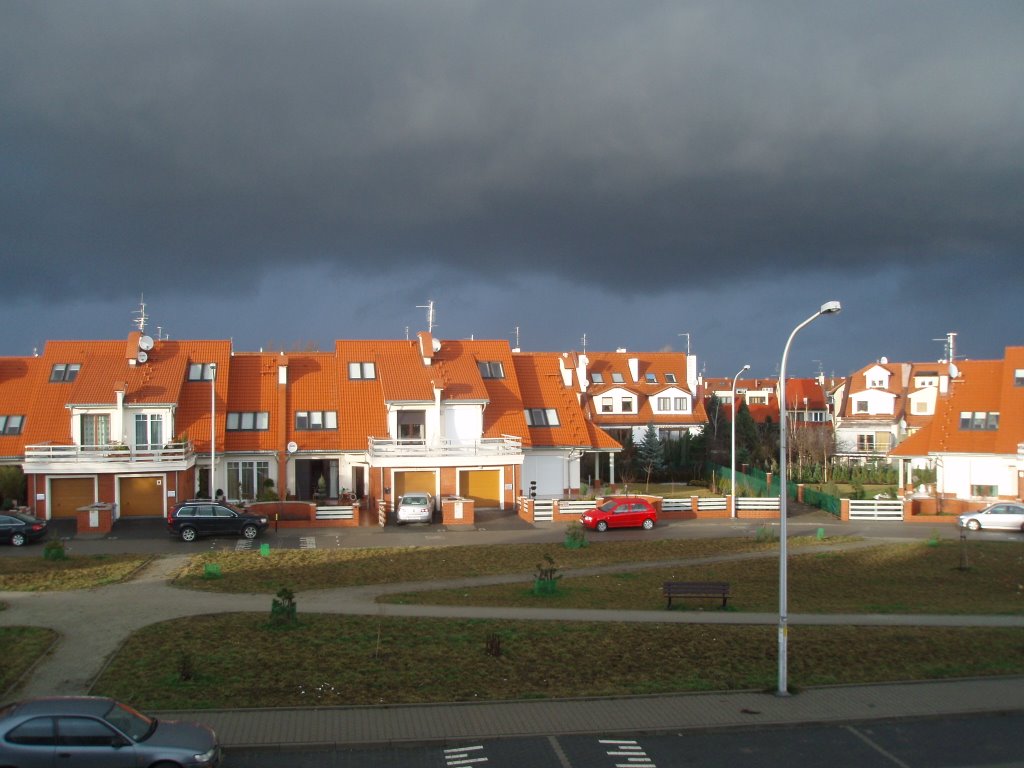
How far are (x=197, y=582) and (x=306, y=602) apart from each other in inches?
186

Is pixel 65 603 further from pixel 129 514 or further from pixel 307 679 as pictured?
pixel 129 514

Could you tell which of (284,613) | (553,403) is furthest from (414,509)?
(284,613)

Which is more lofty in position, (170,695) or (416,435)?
(416,435)

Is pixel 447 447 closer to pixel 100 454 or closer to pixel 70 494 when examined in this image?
pixel 100 454

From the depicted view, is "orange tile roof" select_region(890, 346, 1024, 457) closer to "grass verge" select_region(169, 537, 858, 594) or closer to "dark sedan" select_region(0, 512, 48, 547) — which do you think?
"grass verge" select_region(169, 537, 858, 594)

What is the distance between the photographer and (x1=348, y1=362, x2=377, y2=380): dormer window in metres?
49.8

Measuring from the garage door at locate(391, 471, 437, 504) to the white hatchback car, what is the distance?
3251 mm

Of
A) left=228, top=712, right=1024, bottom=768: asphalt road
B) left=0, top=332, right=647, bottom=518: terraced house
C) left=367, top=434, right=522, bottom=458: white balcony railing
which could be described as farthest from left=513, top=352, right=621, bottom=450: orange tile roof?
left=228, top=712, right=1024, bottom=768: asphalt road

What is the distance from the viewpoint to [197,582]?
88.6ft

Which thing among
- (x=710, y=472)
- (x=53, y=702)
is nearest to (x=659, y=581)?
(x=53, y=702)

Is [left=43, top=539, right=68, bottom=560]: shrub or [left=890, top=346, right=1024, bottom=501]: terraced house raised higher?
[left=890, top=346, right=1024, bottom=501]: terraced house

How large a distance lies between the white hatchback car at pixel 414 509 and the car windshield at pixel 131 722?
1091 inches

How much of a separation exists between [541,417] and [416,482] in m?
9.11

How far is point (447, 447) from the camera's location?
43.9 metres
